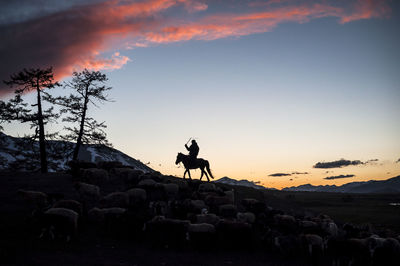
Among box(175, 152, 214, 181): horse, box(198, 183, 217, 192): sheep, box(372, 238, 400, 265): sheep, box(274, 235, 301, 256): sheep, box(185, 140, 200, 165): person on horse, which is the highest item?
box(185, 140, 200, 165): person on horse

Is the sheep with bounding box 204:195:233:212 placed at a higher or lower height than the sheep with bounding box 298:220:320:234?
higher

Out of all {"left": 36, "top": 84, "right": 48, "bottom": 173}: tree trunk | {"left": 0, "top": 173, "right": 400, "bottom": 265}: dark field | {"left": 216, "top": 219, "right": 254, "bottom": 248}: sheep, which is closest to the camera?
{"left": 0, "top": 173, "right": 400, "bottom": 265}: dark field

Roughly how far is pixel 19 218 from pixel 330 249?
47.2ft

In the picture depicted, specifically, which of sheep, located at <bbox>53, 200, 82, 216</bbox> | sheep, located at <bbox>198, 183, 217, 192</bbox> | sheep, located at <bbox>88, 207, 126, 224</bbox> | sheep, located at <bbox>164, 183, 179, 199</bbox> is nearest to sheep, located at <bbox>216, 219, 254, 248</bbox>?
sheep, located at <bbox>88, 207, 126, 224</bbox>

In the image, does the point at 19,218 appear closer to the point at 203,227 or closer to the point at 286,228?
the point at 203,227

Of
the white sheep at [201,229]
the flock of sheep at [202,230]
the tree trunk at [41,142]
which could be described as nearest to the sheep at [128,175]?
the flock of sheep at [202,230]

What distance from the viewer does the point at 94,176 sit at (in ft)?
73.9

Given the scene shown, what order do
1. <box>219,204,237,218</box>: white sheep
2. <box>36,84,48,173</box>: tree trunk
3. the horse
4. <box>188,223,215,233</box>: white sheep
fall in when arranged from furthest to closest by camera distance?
<box>36,84,48,173</box>: tree trunk < the horse < <box>219,204,237,218</box>: white sheep < <box>188,223,215,233</box>: white sheep

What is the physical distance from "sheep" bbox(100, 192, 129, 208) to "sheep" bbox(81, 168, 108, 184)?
17.3ft

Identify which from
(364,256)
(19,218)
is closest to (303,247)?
(364,256)

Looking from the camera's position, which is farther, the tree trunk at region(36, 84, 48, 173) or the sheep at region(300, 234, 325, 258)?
the tree trunk at region(36, 84, 48, 173)

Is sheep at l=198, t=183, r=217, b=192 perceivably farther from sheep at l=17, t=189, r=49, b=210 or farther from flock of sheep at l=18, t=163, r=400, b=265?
sheep at l=17, t=189, r=49, b=210

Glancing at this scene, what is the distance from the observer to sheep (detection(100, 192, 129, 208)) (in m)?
17.3

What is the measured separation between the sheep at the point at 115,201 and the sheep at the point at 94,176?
208 inches
